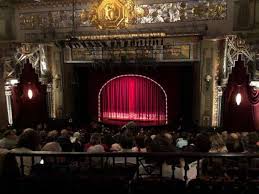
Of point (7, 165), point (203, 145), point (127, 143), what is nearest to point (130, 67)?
point (127, 143)

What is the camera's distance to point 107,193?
3.26 meters

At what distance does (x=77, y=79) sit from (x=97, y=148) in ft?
25.4

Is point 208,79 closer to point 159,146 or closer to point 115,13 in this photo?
point 115,13

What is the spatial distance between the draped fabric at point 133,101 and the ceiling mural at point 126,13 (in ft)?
8.58

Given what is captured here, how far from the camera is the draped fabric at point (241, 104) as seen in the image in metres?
10.6

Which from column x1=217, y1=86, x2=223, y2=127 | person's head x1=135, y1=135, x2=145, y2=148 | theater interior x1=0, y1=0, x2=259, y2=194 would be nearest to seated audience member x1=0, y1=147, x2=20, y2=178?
person's head x1=135, y1=135, x2=145, y2=148

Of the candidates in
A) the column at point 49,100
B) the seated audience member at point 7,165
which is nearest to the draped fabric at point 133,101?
the column at point 49,100

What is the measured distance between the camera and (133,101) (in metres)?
13.6

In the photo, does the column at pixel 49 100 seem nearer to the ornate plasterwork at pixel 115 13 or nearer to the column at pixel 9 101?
the column at pixel 9 101

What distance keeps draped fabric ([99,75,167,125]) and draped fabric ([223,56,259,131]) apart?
2688mm

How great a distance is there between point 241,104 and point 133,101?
178 inches

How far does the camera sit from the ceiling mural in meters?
10.8

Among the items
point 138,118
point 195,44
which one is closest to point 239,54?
point 195,44

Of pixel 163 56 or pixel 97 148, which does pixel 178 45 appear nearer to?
pixel 163 56
